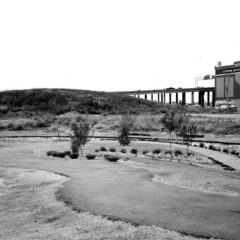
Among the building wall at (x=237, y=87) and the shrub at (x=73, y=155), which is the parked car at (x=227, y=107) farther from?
the shrub at (x=73, y=155)

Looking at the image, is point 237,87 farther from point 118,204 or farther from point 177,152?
point 118,204

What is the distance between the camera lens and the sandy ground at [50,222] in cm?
1240

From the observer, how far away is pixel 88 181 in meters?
21.6

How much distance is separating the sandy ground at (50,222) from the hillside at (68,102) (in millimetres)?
87385

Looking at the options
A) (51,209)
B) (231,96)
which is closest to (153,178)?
(51,209)

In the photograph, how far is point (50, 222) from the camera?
14398 mm

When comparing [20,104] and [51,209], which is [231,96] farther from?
[51,209]

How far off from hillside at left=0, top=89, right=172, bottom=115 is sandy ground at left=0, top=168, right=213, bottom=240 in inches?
3440

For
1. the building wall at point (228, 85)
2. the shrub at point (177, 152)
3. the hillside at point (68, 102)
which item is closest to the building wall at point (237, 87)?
the building wall at point (228, 85)

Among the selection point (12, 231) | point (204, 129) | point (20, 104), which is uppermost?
point (20, 104)

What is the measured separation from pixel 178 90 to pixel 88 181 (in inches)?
5304

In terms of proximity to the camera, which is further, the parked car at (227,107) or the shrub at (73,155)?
the parked car at (227,107)

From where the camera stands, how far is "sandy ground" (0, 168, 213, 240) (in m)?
12.4

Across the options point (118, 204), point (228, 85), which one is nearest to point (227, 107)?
point (228, 85)
